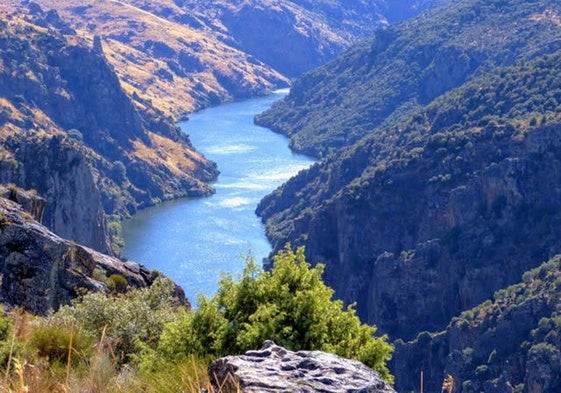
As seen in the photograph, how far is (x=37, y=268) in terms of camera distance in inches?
1283

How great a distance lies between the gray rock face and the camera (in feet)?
39.5

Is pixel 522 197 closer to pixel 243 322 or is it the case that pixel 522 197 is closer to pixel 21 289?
pixel 21 289

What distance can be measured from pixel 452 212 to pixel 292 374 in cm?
11854

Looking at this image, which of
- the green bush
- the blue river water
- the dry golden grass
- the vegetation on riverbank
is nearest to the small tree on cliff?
the vegetation on riverbank

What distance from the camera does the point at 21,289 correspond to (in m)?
31.8

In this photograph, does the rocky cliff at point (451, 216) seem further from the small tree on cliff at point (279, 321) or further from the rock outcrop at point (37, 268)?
the small tree on cliff at point (279, 321)

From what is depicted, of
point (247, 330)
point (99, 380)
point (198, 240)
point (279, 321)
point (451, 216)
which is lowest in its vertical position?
point (198, 240)

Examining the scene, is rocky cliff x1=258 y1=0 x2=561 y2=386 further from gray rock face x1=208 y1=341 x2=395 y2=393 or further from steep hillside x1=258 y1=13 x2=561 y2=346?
gray rock face x1=208 y1=341 x2=395 y2=393

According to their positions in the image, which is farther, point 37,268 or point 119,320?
point 37,268

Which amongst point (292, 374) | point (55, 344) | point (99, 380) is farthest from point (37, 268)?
point (292, 374)

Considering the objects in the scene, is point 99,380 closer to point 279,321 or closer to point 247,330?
point 247,330

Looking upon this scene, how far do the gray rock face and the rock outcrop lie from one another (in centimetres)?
1883

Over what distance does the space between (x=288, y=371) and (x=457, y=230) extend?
116616 mm

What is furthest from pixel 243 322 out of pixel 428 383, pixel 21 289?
pixel 428 383
